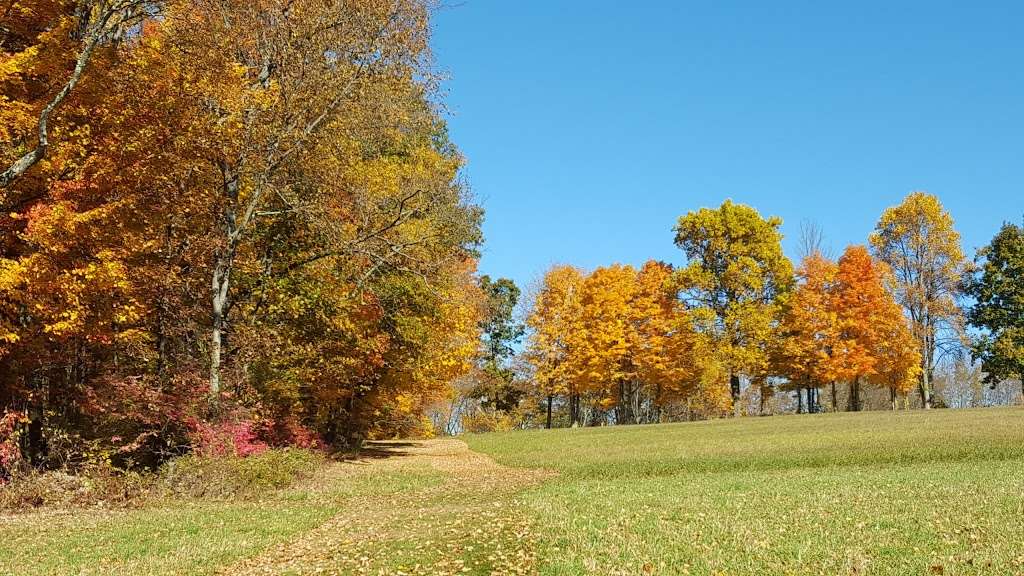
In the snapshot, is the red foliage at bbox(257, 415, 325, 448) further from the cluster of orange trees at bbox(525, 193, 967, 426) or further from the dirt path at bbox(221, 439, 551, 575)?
the cluster of orange trees at bbox(525, 193, 967, 426)

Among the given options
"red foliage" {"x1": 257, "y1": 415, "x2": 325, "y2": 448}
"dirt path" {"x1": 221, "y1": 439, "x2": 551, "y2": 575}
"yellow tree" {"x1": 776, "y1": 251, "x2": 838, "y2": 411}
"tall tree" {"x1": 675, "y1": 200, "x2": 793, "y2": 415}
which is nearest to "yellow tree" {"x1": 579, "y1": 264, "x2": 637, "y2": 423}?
"tall tree" {"x1": 675, "y1": 200, "x2": 793, "y2": 415}

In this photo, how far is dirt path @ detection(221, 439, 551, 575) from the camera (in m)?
8.29

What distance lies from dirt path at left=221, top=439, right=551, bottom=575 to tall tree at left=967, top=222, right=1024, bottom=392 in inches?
1675

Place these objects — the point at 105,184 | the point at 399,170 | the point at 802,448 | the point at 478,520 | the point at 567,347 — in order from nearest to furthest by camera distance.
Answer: the point at 478,520 → the point at 105,184 → the point at 802,448 → the point at 399,170 → the point at 567,347

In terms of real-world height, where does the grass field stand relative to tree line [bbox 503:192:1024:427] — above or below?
below

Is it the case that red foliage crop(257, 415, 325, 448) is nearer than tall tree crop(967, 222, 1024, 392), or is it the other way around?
red foliage crop(257, 415, 325, 448)

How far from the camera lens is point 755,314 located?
139ft

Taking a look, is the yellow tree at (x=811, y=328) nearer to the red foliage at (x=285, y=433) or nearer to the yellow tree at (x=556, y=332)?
the yellow tree at (x=556, y=332)

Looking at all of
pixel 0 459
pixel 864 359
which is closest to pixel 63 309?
pixel 0 459

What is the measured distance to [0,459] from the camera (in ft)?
44.8

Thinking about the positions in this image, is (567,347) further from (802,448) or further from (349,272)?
(349,272)

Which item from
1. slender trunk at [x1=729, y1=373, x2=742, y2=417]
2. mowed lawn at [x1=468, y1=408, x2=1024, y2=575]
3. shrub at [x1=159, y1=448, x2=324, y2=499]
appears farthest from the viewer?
slender trunk at [x1=729, y1=373, x2=742, y2=417]

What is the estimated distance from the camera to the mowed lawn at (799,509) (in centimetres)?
726

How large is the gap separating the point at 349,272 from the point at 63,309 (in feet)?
28.3
